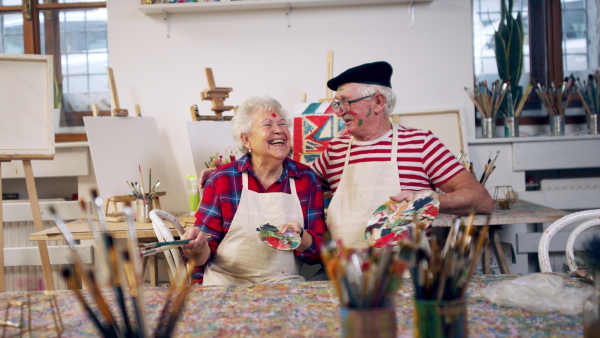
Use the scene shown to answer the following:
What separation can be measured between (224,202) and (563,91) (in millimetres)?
2312

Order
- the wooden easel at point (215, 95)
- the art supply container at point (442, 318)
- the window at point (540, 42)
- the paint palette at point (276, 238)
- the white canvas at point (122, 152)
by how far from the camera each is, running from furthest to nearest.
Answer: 1. the window at point (540, 42)
2. the wooden easel at point (215, 95)
3. the white canvas at point (122, 152)
4. the paint palette at point (276, 238)
5. the art supply container at point (442, 318)

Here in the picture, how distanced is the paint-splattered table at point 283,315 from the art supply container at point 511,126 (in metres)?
2.20

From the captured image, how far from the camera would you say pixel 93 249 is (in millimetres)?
3758

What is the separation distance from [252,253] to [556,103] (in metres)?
2.33

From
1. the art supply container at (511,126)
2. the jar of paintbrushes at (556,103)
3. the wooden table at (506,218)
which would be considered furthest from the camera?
the art supply container at (511,126)

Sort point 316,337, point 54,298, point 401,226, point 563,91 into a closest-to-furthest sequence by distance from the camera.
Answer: point 316,337
point 54,298
point 401,226
point 563,91

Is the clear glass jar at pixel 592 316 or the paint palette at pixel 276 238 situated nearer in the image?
the clear glass jar at pixel 592 316

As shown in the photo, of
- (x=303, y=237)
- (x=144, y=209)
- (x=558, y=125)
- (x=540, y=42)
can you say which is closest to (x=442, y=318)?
(x=303, y=237)

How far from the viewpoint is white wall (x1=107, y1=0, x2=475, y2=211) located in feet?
11.9

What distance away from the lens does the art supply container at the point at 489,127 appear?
11.8ft

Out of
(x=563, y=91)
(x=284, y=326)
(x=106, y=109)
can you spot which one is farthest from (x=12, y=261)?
(x=563, y=91)

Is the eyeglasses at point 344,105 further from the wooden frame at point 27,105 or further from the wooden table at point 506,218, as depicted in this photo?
the wooden frame at point 27,105

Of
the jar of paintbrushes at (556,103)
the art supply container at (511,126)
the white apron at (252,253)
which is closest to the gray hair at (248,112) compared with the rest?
the white apron at (252,253)

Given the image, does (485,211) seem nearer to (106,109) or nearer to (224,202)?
(224,202)
